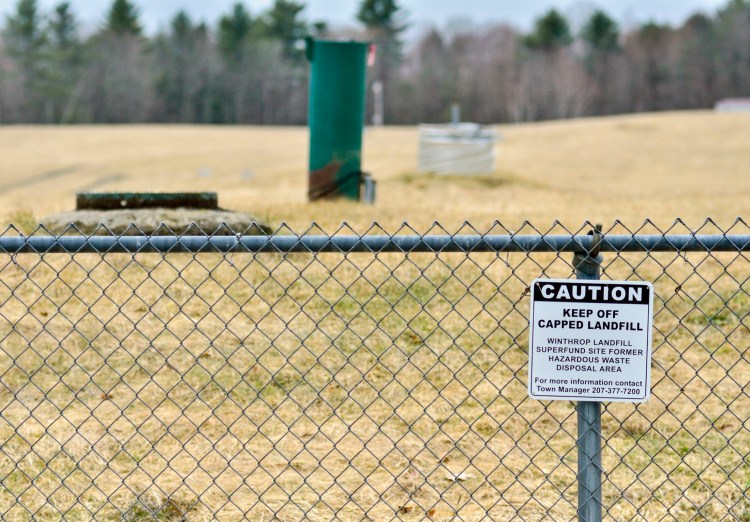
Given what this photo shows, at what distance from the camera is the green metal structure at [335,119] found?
1050 cm

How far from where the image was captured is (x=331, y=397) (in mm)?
5262

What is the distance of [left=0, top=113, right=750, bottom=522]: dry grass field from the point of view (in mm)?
4168

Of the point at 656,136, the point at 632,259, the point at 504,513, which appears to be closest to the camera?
the point at 504,513

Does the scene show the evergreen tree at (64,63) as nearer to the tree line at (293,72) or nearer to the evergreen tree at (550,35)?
the tree line at (293,72)

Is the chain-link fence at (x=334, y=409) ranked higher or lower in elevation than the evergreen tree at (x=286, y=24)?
lower

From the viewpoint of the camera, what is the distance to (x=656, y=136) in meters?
30.7

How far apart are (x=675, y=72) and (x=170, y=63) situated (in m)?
39.0

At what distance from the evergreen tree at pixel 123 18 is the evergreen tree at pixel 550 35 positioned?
105ft

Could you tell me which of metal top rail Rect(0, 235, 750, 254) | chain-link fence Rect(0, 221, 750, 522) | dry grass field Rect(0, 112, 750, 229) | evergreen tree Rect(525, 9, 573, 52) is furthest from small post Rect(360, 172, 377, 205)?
evergreen tree Rect(525, 9, 573, 52)

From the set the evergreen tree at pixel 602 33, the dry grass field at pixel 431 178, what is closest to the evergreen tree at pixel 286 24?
→ the evergreen tree at pixel 602 33

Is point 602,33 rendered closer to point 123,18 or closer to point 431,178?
point 123,18

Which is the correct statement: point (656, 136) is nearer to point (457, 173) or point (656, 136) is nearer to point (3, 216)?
point (457, 173)

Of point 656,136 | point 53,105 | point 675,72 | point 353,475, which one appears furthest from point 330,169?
point 675,72

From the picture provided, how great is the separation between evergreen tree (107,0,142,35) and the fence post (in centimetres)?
8119
